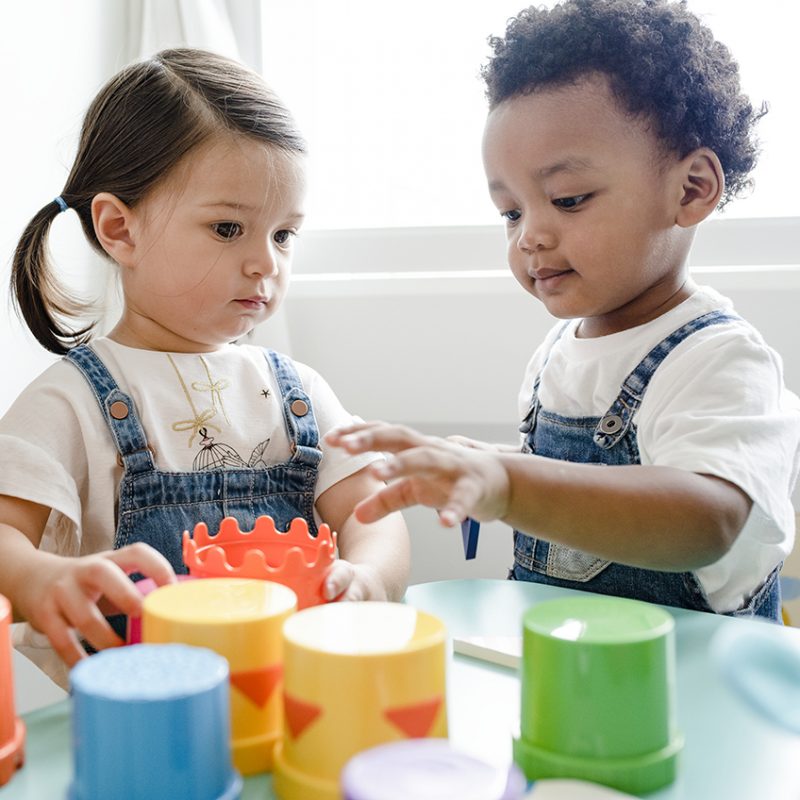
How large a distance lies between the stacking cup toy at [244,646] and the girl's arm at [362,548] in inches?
5.4

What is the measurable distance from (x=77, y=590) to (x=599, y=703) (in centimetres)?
31

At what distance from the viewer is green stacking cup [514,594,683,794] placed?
1.40ft

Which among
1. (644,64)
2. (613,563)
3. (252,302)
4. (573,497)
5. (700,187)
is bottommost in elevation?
(613,563)

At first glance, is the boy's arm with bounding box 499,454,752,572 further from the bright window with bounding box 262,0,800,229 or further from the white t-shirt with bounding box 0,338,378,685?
the bright window with bounding box 262,0,800,229

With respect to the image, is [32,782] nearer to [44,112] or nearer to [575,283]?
[575,283]

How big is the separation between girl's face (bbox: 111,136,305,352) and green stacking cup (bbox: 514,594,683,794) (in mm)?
538

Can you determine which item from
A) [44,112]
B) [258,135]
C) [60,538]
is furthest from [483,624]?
[44,112]

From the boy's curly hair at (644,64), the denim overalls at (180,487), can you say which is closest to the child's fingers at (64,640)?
the denim overalls at (180,487)

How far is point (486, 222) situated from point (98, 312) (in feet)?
1.96

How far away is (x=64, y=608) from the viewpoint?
58 cm

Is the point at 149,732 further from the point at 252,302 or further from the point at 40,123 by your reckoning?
the point at 40,123

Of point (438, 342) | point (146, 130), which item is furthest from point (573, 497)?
point (438, 342)

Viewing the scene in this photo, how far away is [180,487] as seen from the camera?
85 cm

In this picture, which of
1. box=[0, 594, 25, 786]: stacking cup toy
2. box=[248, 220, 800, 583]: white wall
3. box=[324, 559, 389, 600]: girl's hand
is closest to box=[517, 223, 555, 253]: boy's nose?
box=[324, 559, 389, 600]: girl's hand
